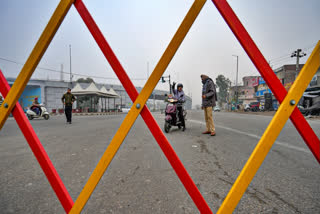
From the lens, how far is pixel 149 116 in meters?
0.94

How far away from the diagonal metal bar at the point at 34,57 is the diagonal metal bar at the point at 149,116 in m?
0.13

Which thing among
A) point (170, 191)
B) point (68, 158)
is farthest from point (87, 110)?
point (170, 191)

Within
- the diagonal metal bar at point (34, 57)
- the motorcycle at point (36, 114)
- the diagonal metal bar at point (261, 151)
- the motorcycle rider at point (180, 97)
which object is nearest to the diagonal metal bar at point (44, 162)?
the diagonal metal bar at point (34, 57)

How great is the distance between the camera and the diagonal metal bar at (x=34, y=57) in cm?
98

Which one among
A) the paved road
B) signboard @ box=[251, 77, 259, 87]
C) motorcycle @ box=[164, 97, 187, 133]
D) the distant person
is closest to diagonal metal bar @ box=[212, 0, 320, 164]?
the paved road

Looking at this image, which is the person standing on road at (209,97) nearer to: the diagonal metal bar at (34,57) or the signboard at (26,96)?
the signboard at (26,96)

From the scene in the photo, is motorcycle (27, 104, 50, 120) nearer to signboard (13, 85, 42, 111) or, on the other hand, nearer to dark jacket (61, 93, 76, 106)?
dark jacket (61, 93, 76, 106)

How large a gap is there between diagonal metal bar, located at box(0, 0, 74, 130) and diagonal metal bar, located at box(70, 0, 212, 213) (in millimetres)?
127

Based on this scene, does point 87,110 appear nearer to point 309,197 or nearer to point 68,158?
point 68,158

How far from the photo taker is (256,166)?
2.75 ft

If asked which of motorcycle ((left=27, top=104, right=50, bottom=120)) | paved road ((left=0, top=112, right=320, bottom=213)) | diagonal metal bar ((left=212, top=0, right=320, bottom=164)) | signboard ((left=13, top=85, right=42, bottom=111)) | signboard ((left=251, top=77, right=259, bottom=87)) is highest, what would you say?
signboard ((left=251, top=77, right=259, bottom=87))

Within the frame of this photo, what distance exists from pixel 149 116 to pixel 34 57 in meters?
0.76

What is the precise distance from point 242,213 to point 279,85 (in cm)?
96

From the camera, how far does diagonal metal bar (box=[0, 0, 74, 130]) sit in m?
0.98
